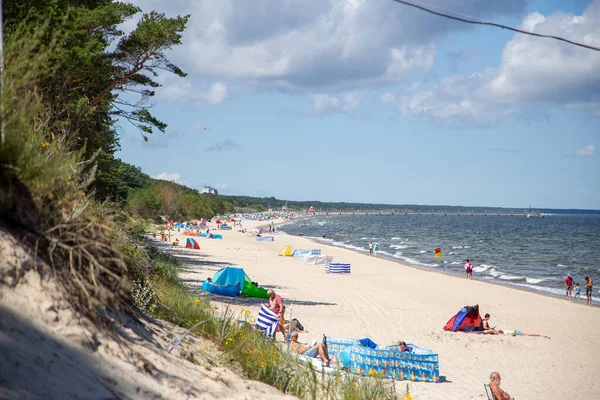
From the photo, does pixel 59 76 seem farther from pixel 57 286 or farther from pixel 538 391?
pixel 538 391

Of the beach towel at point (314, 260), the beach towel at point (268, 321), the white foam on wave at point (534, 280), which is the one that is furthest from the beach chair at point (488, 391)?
the beach towel at point (314, 260)

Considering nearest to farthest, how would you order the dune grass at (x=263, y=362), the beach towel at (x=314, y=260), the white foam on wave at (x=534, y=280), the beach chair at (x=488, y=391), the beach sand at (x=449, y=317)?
the dune grass at (x=263, y=362)
the beach chair at (x=488, y=391)
the beach sand at (x=449, y=317)
the white foam on wave at (x=534, y=280)
the beach towel at (x=314, y=260)

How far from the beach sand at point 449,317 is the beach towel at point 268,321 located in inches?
32.4

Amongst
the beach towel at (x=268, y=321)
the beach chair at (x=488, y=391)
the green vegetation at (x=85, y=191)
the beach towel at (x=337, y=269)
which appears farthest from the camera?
the beach towel at (x=337, y=269)

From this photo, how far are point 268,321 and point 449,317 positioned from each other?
962 centimetres

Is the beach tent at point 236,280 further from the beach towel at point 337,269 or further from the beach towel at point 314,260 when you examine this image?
the beach towel at point 314,260

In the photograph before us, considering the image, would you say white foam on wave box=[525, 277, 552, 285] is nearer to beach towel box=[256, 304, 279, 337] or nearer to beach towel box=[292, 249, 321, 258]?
beach towel box=[292, 249, 321, 258]

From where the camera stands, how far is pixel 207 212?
4006 inches

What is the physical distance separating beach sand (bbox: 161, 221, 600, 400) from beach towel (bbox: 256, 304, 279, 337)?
2.70 feet

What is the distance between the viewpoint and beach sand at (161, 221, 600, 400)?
11406 mm

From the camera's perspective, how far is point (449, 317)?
59.6 feet

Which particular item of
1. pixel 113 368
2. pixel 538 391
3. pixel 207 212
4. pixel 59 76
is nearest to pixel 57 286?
pixel 113 368

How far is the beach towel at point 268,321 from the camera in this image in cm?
1026

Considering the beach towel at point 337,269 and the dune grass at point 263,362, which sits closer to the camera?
the dune grass at point 263,362
